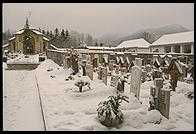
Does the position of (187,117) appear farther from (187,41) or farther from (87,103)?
(187,41)

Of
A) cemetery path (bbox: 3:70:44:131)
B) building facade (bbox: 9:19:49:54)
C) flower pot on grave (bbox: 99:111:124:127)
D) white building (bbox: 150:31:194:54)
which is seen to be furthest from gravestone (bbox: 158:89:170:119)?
building facade (bbox: 9:19:49:54)

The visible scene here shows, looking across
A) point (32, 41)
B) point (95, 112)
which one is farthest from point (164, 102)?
point (32, 41)

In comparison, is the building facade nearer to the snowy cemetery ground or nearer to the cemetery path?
the cemetery path

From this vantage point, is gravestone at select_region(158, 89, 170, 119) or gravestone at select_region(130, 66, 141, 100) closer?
gravestone at select_region(158, 89, 170, 119)

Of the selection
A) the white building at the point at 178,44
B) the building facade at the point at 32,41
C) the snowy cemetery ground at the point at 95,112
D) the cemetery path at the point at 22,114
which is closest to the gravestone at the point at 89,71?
the snowy cemetery ground at the point at 95,112

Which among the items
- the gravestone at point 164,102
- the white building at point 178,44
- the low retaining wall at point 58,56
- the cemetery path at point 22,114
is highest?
the white building at point 178,44

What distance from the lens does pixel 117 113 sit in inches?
204

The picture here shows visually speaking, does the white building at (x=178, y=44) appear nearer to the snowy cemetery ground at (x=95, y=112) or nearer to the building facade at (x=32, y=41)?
the building facade at (x=32, y=41)

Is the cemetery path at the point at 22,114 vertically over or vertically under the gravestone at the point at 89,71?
under

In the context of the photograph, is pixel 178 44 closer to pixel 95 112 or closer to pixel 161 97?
pixel 161 97

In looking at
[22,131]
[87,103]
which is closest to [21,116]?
[22,131]

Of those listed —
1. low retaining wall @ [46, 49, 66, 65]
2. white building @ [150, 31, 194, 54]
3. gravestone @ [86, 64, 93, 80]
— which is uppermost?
white building @ [150, 31, 194, 54]

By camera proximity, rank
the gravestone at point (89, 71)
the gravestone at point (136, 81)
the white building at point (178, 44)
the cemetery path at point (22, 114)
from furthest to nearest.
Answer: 1. the white building at point (178, 44)
2. the gravestone at point (89, 71)
3. the gravestone at point (136, 81)
4. the cemetery path at point (22, 114)

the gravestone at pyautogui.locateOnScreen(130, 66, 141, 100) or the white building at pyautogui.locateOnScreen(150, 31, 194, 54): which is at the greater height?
the white building at pyautogui.locateOnScreen(150, 31, 194, 54)
